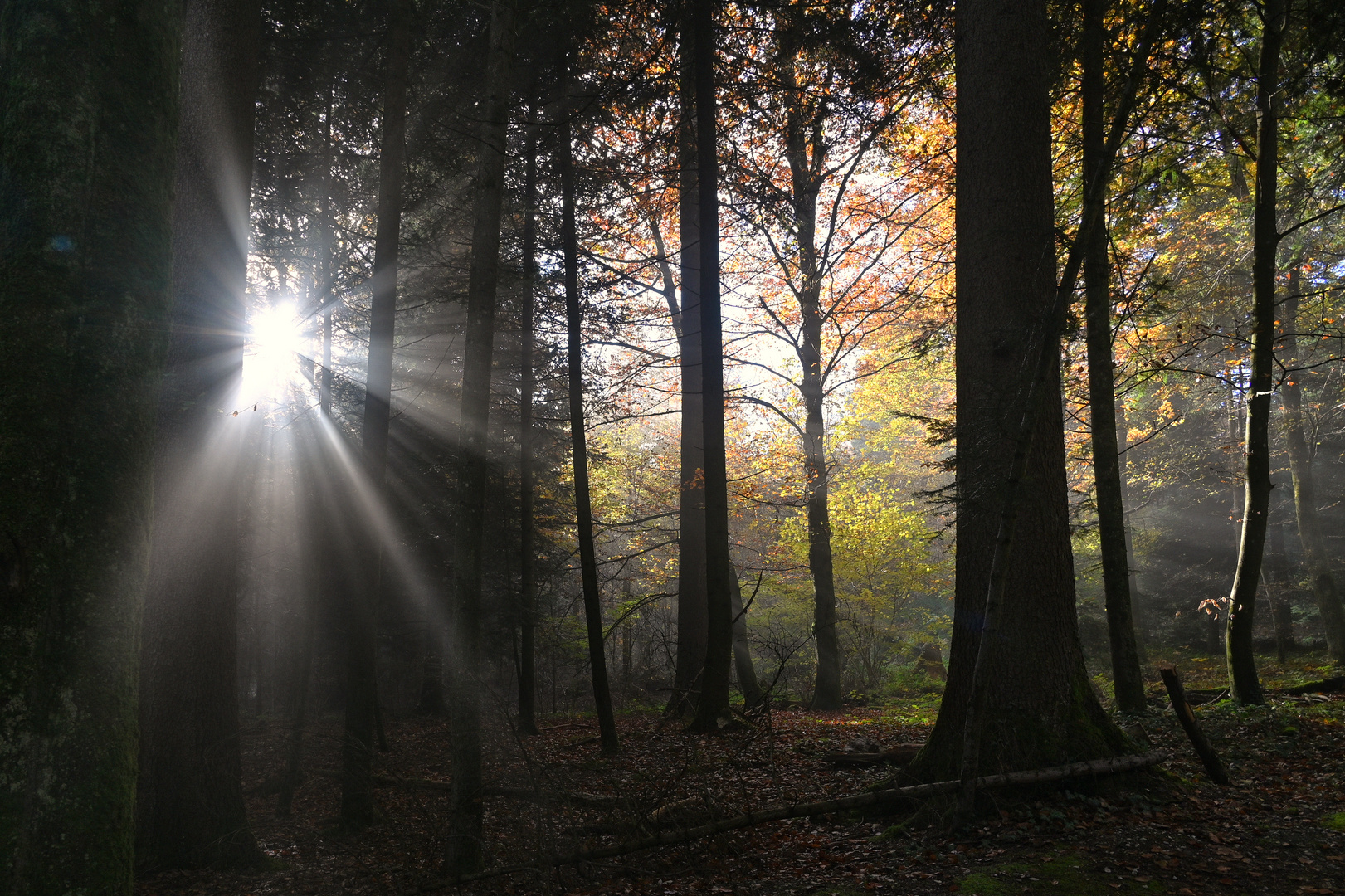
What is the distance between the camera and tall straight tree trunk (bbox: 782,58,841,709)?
46.3ft

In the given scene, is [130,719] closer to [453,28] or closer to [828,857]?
[828,857]

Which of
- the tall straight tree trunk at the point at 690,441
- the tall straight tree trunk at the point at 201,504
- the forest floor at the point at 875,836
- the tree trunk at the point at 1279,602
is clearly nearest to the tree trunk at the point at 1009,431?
the forest floor at the point at 875,836

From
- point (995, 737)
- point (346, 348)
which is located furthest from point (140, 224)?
point (346, 348)

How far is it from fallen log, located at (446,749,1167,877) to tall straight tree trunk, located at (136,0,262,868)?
266 centimetres

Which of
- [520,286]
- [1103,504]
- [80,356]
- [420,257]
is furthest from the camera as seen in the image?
[420,257]

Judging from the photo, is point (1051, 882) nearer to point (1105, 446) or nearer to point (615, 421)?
point (1105, 446)

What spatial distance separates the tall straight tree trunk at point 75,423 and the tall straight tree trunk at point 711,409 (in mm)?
6931

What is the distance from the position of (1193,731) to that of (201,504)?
8.76 metres

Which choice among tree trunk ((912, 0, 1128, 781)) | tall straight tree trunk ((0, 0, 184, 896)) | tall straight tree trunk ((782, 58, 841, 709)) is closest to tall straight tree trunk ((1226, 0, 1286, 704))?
tree trunk ((912, 0, 1128, 781))

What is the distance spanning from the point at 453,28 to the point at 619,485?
16.4 metres

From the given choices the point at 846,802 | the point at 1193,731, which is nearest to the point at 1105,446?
the point at 1193,731

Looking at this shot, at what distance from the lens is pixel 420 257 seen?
13.0 m

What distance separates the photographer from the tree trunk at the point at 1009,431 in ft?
16.8

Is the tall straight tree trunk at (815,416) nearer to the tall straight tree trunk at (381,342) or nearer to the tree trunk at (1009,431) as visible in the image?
the tall straight tree trunk at (381,342)
